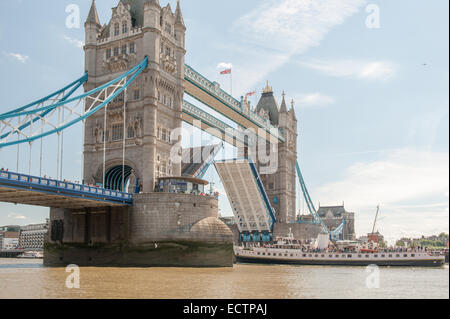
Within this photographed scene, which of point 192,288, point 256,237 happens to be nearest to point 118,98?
point 192,288

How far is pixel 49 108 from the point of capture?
38.9m

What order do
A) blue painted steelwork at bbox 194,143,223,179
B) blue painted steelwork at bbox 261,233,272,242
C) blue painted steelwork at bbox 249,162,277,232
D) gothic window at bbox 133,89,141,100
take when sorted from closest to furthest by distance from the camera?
gothic window at bbox 133,89,141,100, blue painted steelwork at bbox 194,143,223,179, blue painted steelwork at bbox 249,162,277,232, blue painted steelwork at bbox 261,233,272,242

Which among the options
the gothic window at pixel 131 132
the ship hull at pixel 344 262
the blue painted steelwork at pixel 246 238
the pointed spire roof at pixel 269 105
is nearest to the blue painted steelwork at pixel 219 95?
the pointed spire roof at pixel 269 105

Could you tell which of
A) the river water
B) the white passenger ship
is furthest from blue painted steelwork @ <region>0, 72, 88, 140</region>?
the white passenger ship

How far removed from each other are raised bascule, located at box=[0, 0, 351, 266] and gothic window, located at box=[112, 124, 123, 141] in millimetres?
103

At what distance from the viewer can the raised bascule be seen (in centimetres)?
3984

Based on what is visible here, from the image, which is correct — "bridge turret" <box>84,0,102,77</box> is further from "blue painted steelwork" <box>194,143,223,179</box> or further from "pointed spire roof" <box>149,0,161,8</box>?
"blue painted steelwork" <box>194,143,223,179</box>

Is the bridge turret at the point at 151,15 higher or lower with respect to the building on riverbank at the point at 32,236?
higher

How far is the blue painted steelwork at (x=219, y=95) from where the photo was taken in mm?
54500

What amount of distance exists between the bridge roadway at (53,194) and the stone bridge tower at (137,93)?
4794mm

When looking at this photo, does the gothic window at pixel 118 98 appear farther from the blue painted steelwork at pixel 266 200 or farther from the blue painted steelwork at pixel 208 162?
the blue painted steelwork at pixel 266 200

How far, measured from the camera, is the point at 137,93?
1871 inches

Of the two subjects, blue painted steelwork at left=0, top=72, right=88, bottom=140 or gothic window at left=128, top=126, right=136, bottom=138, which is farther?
gothic window at left=128, top=126, right=136, bottom=138

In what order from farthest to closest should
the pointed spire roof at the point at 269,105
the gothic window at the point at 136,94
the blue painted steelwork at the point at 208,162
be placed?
the pointed spire roof at the point at 269,105 → the blue painted steelwork at the point at 208,162 → the gothic window at the point at 136,94
